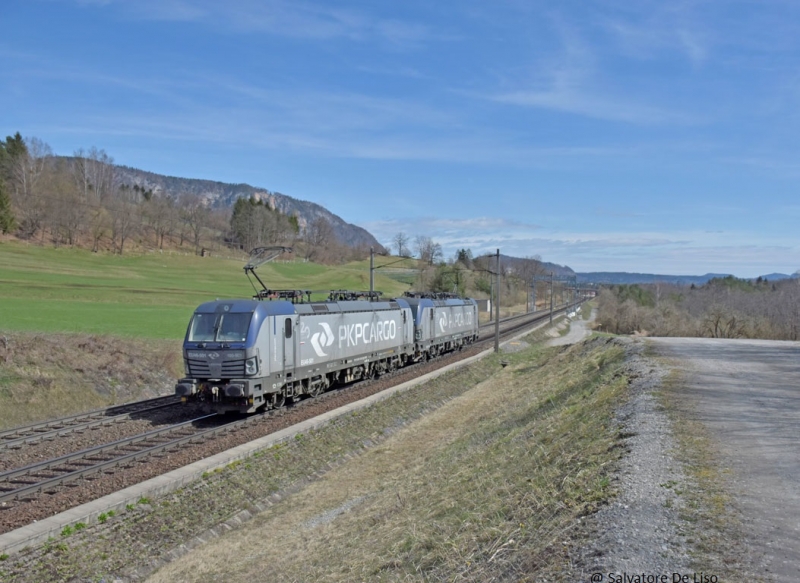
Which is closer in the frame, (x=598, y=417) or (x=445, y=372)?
(x=598, y=417)

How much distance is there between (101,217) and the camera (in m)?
87.4

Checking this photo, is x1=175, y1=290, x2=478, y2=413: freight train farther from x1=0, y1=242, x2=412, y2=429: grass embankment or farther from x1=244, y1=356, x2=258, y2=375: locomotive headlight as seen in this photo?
x1=0, y1=242, x2=412, y2=429: grass embankment

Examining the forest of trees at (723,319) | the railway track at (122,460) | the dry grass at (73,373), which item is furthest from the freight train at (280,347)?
the forest of trees at (723,319)

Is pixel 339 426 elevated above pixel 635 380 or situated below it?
below

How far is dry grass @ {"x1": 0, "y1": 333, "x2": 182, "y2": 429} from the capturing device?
66.0 ft

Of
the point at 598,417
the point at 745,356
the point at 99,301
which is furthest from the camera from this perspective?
the point at 99,301

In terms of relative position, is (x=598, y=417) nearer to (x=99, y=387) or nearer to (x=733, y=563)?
(x=733, y=563)

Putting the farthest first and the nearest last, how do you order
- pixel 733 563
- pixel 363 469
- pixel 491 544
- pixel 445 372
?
pixel 445 372 < pixel 363 469 < pixel 491 544 < pixel 733 563

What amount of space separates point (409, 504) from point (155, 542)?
4.31 meters

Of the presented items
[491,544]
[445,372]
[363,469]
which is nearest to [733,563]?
[491,544]

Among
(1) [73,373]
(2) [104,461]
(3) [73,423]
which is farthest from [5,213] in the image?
(2) [104,461]

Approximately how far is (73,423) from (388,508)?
11.1m

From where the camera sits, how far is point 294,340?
2105cm

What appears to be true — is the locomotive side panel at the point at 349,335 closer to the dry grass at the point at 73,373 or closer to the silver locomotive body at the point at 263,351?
the silver locomotive body at the point at 263,351
